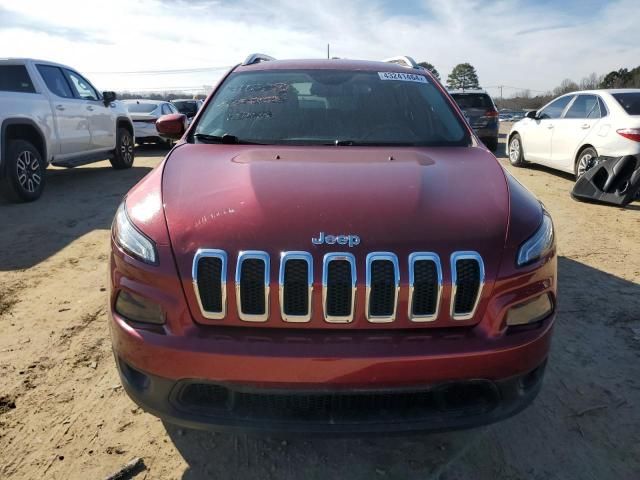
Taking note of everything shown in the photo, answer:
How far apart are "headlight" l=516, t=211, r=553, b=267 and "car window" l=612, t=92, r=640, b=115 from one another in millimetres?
6299

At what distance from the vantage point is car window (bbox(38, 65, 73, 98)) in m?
7.61

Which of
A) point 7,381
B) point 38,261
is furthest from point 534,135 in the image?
point 7,381

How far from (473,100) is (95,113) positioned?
8.65 m

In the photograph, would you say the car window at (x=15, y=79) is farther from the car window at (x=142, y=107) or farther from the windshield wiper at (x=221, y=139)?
the car window at (x=142, y=107)

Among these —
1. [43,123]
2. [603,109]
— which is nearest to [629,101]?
[603,109]

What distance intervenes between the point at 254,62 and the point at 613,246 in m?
3.94

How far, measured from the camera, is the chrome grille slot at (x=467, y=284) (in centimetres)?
181

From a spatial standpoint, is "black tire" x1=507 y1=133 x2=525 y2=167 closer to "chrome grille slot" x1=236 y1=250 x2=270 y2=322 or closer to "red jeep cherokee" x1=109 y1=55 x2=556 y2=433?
"red jeep cherokee" x1=109 y1=55 x2=556 y2=433

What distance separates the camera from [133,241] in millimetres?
1951

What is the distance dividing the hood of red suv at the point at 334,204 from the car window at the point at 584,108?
6.48 metres

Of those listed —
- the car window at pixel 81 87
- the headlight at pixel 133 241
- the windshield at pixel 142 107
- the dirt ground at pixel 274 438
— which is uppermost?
the car window at pixel 81 87

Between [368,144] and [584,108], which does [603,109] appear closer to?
[584,108]

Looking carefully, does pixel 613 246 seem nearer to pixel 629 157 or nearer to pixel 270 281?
pixel 629 157

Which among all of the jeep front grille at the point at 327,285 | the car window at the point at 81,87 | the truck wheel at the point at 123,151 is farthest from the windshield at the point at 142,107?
the jeep front grille at the point at 327,285
